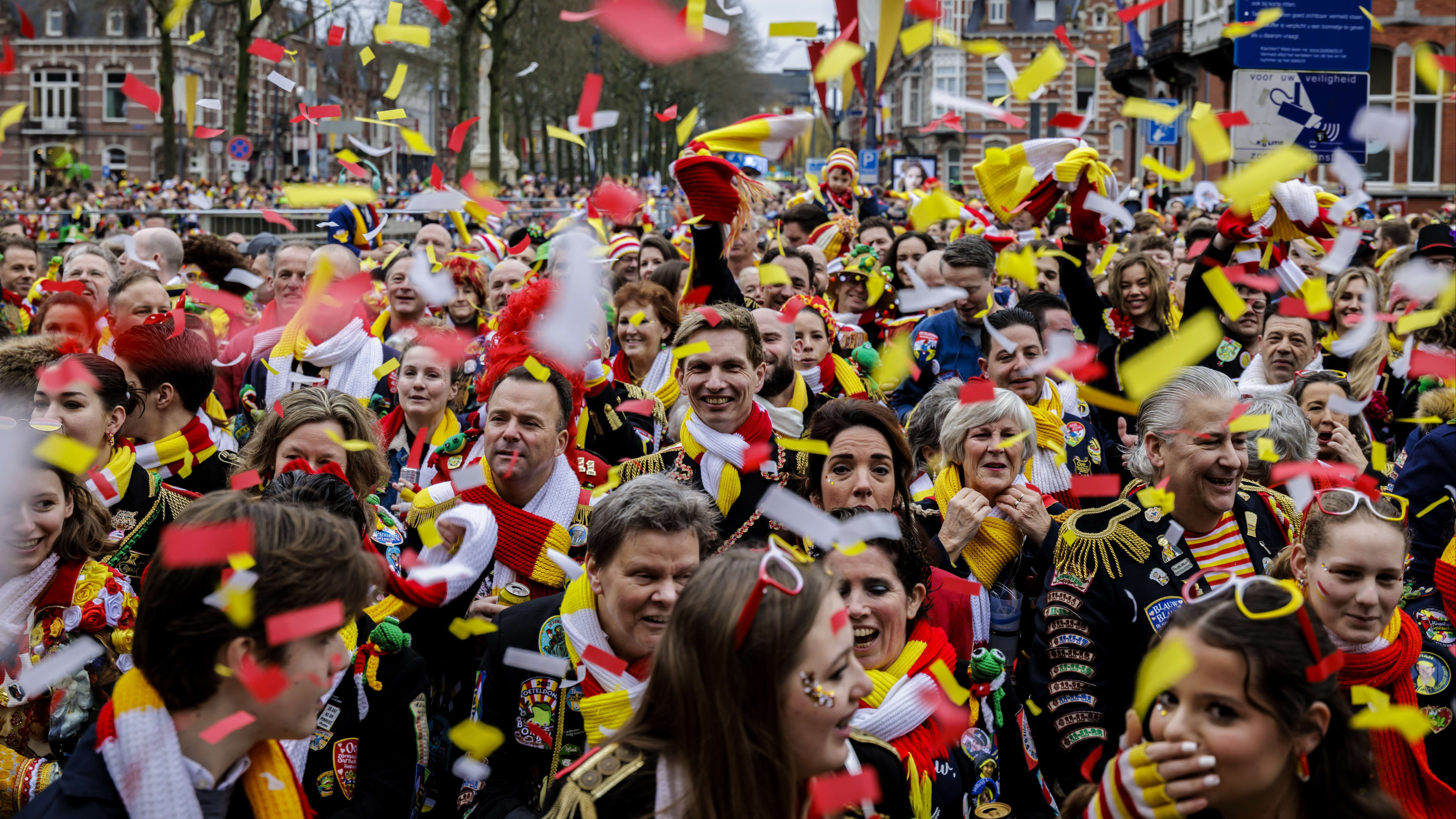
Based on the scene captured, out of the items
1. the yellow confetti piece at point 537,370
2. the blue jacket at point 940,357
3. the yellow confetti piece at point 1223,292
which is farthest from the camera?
the blue jacket at point 940,357

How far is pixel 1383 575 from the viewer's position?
3.26 meters

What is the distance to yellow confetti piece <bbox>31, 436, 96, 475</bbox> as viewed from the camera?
3.69 m

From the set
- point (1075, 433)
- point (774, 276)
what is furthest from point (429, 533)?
point (774, 276)

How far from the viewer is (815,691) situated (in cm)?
249

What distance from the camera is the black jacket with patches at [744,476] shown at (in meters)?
4.56

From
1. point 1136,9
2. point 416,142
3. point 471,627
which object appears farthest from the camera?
point 416,142

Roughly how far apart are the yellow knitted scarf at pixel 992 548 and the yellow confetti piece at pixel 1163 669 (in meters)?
1.32

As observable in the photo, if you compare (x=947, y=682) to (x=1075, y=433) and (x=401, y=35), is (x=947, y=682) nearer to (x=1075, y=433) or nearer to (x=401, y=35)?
(x=1075, y=433)

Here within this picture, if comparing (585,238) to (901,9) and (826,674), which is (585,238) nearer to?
(901,9)

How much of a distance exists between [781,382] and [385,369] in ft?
6.52

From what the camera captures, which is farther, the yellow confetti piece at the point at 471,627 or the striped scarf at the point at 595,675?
the yellow confetti piece at the point at 471,627

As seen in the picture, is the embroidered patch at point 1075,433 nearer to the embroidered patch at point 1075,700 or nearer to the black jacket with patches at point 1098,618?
the black jacket with patches at point 1098,618

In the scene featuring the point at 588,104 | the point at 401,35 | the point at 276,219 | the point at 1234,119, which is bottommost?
the point at 276,219

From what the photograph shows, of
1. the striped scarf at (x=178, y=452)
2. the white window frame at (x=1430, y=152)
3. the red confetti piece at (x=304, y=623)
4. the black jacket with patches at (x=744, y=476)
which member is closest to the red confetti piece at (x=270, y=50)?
the striped scarf at (x=178, y=452)
